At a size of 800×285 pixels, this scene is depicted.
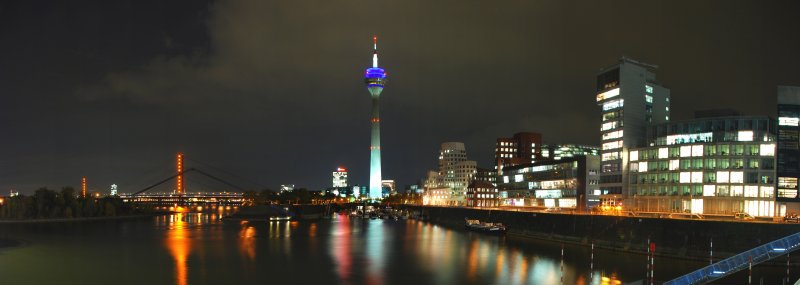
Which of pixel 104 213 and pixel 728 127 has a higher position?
pixel 728 127

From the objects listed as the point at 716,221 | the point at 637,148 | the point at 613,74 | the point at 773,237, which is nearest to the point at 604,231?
the point at 716,221

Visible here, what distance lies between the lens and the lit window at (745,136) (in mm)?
70812

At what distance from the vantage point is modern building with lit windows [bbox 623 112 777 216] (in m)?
69.4

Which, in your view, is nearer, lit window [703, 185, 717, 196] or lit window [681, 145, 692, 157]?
lit window [703, 185, 717, 196]

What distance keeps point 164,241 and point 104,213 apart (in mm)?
80008

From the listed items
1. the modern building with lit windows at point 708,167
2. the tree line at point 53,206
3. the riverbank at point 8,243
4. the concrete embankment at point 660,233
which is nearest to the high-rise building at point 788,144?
the modern building with lit windows at point 708,167

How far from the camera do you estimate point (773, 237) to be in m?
46.0

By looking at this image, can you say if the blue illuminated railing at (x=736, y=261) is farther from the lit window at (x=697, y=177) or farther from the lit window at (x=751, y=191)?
the lit window at (x=697, y=177)

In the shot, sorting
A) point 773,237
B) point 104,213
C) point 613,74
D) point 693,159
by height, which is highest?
point 613,74

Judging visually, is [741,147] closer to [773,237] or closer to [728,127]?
[728,127]

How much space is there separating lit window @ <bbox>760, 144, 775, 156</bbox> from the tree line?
426ft

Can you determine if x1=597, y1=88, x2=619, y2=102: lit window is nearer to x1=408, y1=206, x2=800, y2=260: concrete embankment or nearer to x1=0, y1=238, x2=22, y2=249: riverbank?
x1=408, y1=206, x2=800, y2=260: concrete embankment

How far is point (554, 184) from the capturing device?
10875 centimetres

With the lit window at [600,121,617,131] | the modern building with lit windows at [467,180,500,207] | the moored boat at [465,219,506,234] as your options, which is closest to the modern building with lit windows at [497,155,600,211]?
the lit window at [600,121,617,131]
